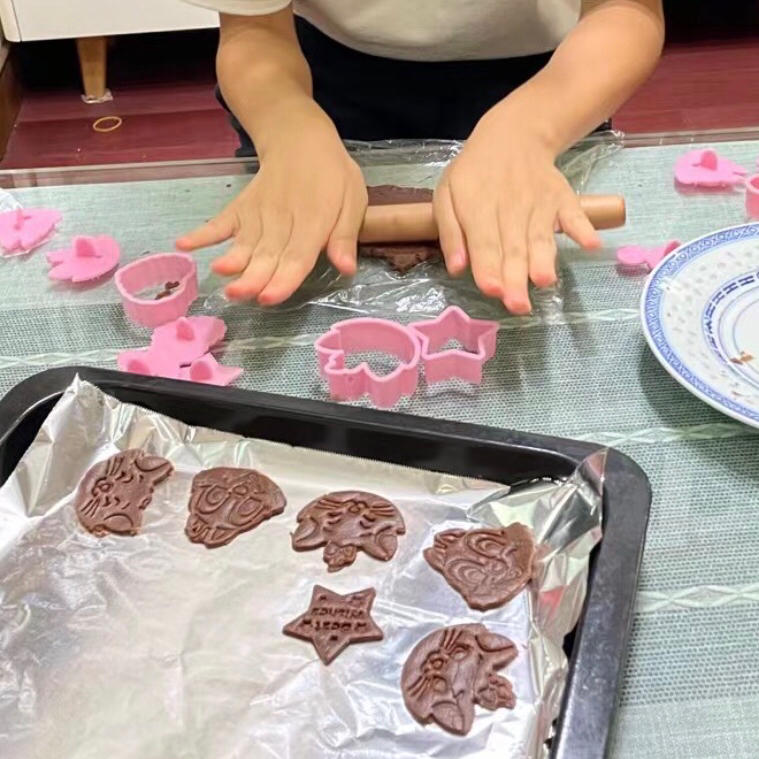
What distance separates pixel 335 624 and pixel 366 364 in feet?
0.68

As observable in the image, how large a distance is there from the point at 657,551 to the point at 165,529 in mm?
283

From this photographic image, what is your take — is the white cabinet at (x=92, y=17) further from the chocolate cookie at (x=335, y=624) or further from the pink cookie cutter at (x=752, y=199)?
the chocolate cookie at (x=335, y=624)

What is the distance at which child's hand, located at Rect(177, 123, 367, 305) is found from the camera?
0.72 meters

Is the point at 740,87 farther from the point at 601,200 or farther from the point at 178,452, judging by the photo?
the point at 178,452

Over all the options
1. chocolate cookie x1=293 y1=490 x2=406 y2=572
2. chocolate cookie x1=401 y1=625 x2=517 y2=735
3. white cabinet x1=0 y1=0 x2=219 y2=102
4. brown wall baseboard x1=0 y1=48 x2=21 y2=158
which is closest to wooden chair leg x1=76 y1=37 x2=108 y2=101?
white cabinet x1=0 y1=0 x2=219 y2=102

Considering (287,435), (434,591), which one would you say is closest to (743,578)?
(434,591)

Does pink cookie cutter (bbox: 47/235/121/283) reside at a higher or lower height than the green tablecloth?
higher

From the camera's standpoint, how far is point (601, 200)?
75 cm

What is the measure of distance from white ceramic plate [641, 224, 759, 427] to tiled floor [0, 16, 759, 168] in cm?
128

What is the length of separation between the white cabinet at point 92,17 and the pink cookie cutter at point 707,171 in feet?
4.88

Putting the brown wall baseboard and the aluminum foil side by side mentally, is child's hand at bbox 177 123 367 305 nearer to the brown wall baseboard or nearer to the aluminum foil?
the aluminum foil

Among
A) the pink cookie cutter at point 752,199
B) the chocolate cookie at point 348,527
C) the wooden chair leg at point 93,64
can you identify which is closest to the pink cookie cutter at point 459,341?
the chocolate cookie at point 348,527

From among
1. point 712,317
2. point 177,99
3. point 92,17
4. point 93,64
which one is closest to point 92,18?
point 92,17

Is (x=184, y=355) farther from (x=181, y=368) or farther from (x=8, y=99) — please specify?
(x=8, y=99)
